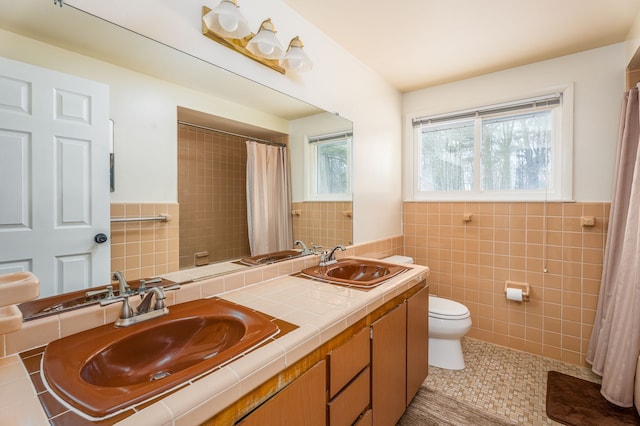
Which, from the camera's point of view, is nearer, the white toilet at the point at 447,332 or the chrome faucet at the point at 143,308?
the chrome faucet at the point at 143,308

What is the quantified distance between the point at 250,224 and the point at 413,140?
6.62 ft

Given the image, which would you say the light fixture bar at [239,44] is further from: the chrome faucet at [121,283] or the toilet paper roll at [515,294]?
the toilet paper roll at [515,294]

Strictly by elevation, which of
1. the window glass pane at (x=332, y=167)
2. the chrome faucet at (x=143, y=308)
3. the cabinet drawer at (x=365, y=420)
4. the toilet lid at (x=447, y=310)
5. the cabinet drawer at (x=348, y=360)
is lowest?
the cabinet drawer at (x=365, y=420)

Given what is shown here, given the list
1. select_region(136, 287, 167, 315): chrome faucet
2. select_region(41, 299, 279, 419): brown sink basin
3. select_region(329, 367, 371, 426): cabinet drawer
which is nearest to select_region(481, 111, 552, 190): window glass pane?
select_region(329, 367, 371, 426): cabinet drawer

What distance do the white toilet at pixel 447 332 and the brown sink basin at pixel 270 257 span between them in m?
1.15

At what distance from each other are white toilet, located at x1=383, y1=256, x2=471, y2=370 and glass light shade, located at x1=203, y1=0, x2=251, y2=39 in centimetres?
210

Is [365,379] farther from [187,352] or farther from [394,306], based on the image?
[187,352]

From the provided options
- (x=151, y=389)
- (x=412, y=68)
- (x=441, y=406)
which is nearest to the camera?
(x=151, y=389)

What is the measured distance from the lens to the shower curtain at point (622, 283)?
66.2 inches

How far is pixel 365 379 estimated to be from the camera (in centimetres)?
121

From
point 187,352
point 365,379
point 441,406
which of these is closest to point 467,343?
point 441,406

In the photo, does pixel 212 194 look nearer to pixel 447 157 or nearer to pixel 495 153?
pixel 447 157

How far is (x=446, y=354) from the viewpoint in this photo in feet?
7.13

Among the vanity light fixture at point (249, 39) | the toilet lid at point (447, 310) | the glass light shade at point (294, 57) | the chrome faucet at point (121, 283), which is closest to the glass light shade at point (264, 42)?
the vanity light fixture at point (249, 39)
